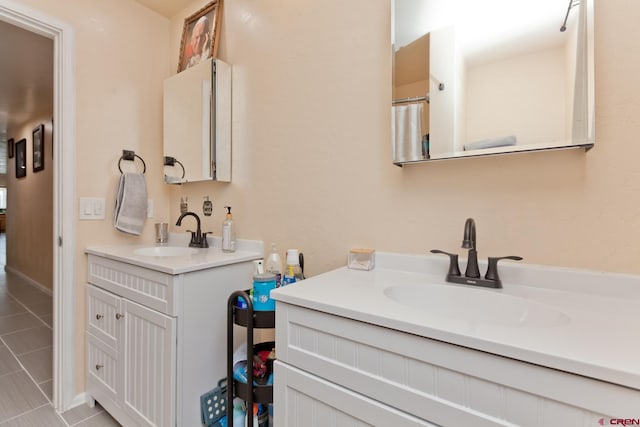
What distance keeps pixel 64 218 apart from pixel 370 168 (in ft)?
5.22

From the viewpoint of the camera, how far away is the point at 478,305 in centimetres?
91

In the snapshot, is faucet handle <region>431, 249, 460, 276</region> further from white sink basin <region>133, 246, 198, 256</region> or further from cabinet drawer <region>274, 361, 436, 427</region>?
white sink basin <region>133, 246, 198, 256</region>

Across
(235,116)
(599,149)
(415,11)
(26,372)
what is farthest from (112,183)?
(599,149)

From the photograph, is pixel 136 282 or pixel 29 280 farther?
pixel 29 280

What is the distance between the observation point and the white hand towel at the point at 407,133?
1.10m

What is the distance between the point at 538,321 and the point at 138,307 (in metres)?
1.44

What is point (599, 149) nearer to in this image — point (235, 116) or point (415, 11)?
point (415, 11)

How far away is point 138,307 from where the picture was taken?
1306 mm

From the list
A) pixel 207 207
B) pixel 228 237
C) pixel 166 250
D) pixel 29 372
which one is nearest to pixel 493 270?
pixel 228 237

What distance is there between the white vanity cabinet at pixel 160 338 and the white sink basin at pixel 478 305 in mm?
777

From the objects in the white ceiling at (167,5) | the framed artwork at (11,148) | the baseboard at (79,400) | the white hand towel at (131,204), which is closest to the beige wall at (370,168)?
the white hand towel at (131,204)

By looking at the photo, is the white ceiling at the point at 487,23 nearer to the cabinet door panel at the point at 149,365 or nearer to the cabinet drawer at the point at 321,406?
the cabinet drawer at the point at 321,406

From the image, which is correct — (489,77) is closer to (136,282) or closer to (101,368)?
(136,282)

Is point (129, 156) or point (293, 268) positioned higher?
point (129, 156)
